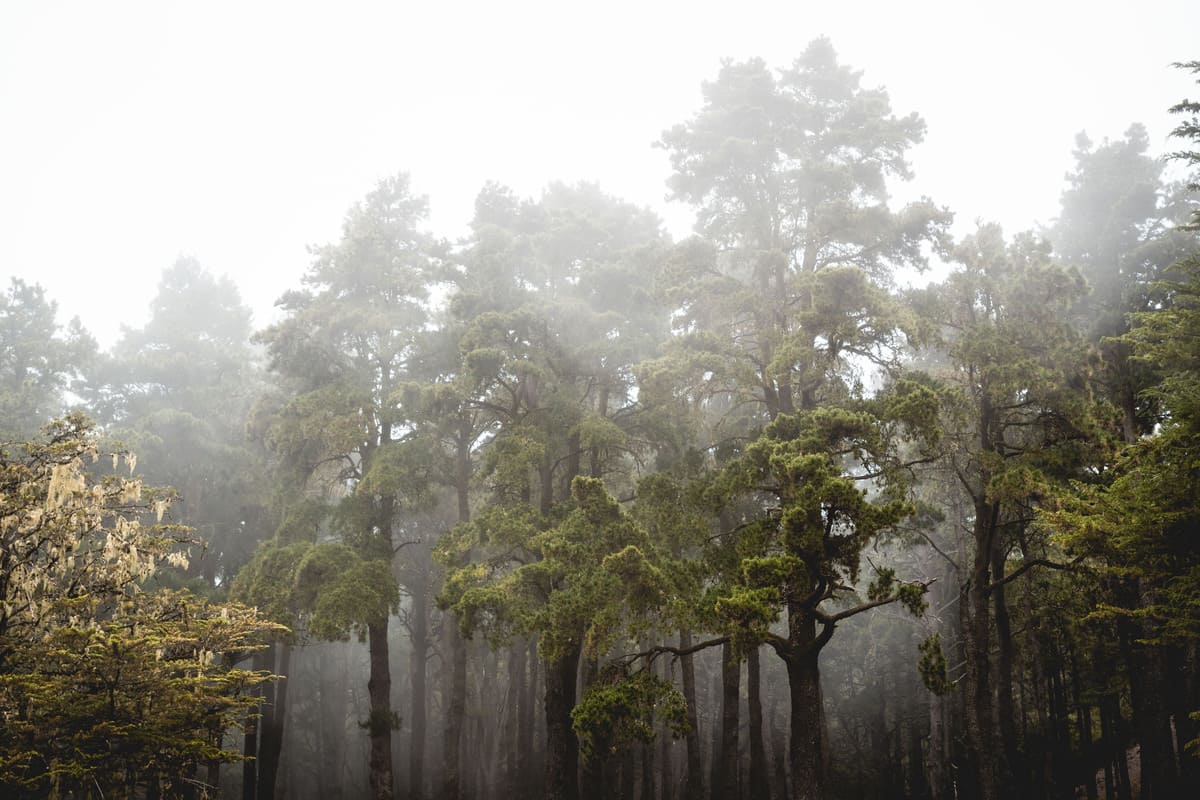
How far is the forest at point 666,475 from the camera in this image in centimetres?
1084

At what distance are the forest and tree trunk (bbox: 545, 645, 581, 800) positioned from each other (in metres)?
0.09

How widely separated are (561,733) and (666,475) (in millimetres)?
5923

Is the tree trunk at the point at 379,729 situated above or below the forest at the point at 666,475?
below

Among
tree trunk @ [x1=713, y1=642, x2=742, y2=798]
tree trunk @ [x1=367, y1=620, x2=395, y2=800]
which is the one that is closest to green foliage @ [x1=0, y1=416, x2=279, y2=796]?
tree trunk @ [x1=367, y1=620, x2=395, y2=800]

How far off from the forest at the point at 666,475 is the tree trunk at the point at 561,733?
0.29 ft

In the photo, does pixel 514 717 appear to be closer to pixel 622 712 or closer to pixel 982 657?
pixel 622 712

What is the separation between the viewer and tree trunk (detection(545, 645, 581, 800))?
14414 millimetres

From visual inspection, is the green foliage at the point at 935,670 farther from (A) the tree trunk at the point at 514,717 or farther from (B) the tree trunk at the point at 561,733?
(A) the tree trunk at the point at 514,717

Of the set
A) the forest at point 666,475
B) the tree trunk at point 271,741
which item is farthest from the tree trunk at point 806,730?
the tree trunk at point 271,741

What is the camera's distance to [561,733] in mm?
14719

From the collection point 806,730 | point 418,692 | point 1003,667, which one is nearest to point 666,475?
point 806,730

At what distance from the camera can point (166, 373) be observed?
2609cm

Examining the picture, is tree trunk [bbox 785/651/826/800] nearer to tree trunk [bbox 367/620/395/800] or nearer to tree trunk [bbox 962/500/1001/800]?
tree trunk [bbox 962/500/1001/800]

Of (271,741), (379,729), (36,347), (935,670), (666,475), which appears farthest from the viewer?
(36,347)
